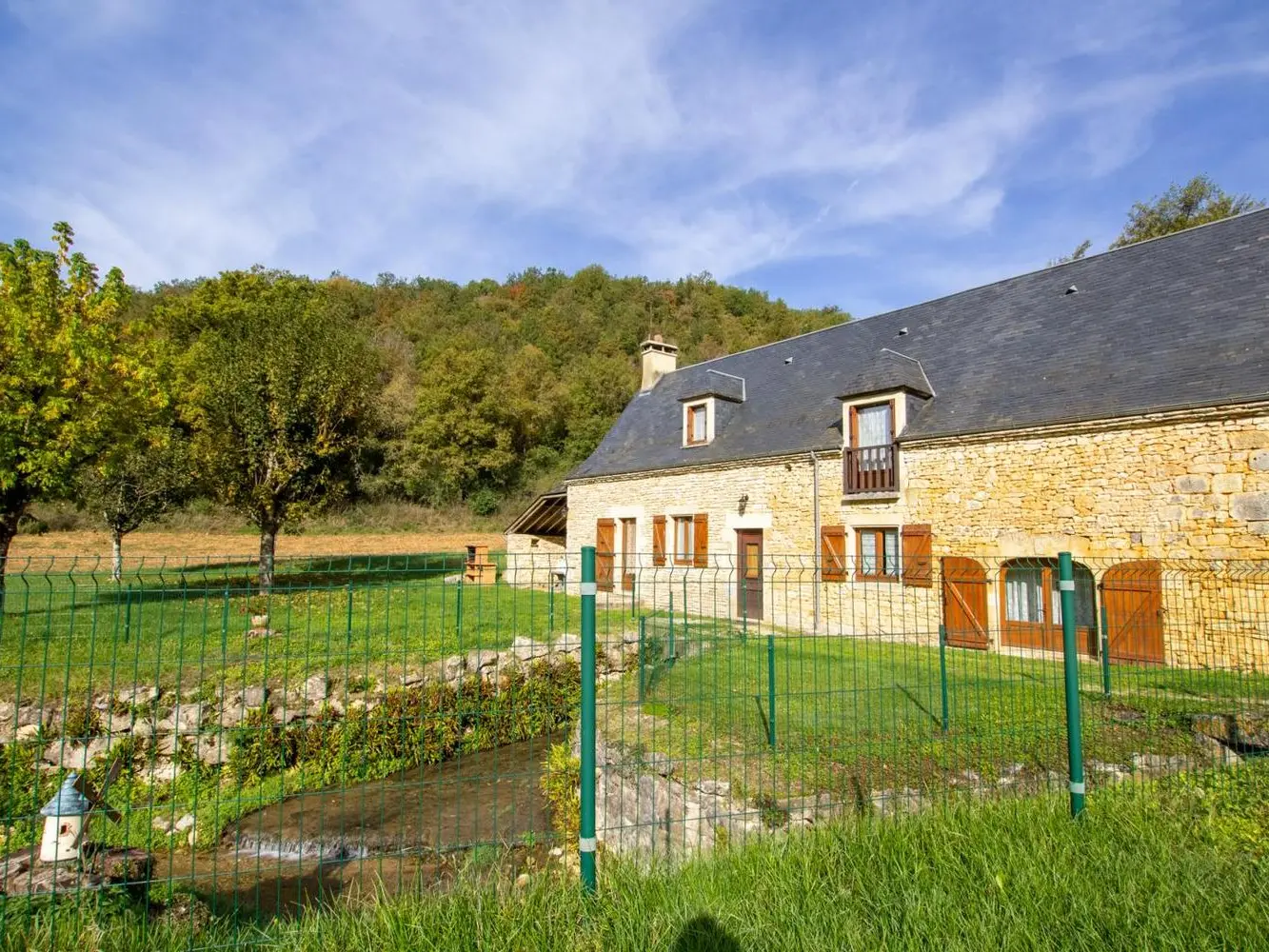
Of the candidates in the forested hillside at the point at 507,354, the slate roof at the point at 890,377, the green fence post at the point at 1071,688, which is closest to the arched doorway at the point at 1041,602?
the slate roof at the point at 890,377

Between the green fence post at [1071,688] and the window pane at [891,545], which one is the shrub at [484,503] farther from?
the green fence post at [1071,688]

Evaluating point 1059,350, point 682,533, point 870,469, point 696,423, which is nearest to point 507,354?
point 696,423

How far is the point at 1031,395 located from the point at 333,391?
1373 centimetres

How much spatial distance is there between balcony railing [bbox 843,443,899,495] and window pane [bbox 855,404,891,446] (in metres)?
0.23

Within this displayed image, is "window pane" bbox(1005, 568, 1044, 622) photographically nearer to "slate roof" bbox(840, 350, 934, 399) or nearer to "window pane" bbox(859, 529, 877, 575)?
"window pane" bbox(859, 529, 877, 575)

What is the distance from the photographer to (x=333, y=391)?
1569 centimetres

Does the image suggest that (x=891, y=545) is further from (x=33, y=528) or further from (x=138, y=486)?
(x=33, y=528)

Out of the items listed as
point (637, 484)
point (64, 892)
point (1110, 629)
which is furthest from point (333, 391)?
point (1110, 629)

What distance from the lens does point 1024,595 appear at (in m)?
11.3

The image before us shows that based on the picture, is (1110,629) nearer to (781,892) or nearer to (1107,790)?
(1107,790)

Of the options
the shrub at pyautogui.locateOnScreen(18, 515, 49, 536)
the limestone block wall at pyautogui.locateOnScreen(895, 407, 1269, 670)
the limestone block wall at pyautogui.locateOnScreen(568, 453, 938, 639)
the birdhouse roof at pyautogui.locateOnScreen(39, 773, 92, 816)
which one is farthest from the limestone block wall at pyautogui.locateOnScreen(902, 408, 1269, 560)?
the shrub at pyautogui.locateOnScreen(18, 515, 49, 536)

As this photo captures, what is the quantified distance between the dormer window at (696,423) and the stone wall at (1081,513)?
2.67m

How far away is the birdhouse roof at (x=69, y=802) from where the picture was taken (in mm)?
3769

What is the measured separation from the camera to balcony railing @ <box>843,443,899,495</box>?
41.8 ft
